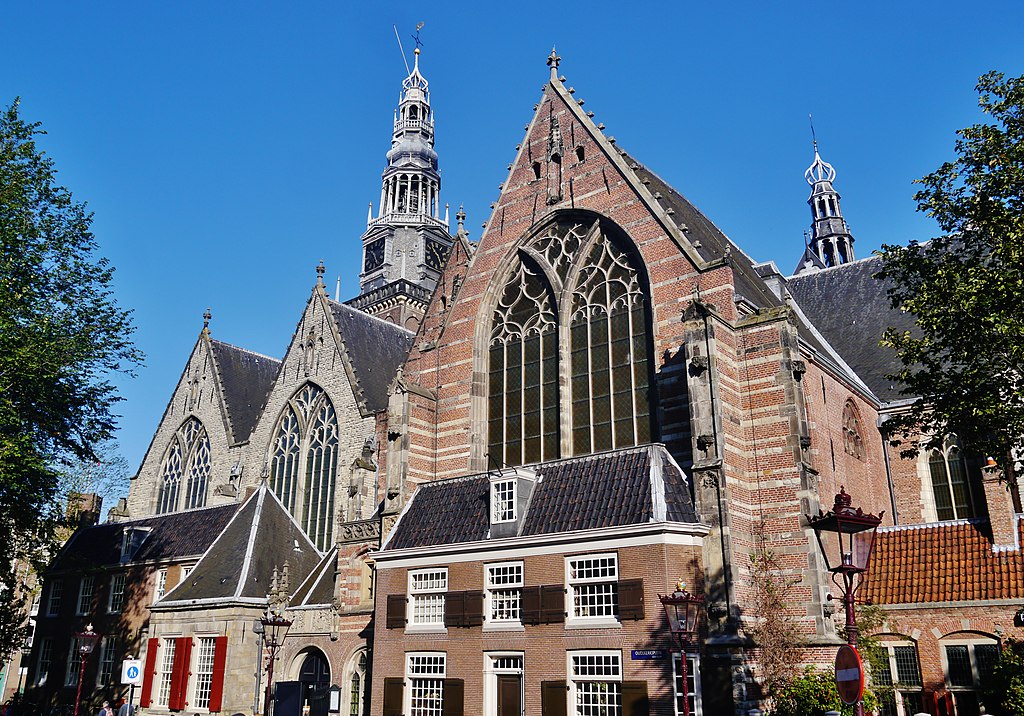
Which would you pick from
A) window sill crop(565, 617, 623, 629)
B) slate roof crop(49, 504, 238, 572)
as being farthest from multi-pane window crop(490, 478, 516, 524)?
slate roof crop(49, 504, 238, 572)

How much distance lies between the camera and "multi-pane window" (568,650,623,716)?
60.5ft

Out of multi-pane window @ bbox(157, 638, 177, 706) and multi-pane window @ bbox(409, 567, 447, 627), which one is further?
multi-pane window @ bbox(157, 638, 177, 706)

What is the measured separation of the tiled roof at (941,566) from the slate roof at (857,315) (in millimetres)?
7082

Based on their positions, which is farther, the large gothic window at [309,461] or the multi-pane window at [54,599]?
the multi-pane window at [54,599]

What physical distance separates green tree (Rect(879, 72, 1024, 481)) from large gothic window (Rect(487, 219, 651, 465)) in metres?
8.11

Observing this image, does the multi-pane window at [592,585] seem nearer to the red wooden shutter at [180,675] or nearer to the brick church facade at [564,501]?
the brick church facade at [564,501]

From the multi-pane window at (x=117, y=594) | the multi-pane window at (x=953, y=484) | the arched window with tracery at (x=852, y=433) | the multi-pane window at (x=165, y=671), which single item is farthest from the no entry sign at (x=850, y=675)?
the multi-pane window at (x=117, y=594)

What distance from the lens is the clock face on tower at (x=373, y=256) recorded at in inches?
2260

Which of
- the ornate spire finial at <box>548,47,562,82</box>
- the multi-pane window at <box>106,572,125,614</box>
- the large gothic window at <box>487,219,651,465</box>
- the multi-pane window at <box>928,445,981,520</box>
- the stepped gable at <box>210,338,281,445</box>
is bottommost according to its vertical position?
the multi-pane window at <box>106,572,125,614</box>

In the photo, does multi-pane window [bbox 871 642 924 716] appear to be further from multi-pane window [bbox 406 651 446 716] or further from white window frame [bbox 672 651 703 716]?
multi-pane window [bbox 406 651 446 716]

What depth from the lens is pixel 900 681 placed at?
2108 centimetres

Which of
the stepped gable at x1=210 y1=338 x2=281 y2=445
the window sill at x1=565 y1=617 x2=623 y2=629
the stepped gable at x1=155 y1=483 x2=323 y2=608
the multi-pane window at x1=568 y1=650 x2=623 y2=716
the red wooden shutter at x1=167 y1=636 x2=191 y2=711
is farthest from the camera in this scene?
the stepped gable at x1=210 y1=338 x2=281 y2=445

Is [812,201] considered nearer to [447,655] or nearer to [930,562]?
[930,562]

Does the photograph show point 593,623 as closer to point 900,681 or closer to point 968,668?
point 900,681
